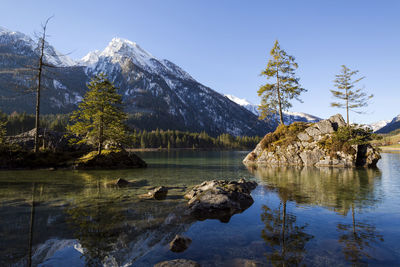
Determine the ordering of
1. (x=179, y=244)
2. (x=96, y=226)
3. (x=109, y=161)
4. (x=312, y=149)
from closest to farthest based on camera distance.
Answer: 1. (x=179, y=244)
2. (x=96, y=226)
3. (x=109, y=161)
4. (x=312, y=149)

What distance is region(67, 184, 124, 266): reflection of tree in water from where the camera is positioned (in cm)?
624

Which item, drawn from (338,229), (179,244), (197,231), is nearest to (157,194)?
(197,231)

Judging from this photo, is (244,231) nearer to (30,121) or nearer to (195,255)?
(195,255)

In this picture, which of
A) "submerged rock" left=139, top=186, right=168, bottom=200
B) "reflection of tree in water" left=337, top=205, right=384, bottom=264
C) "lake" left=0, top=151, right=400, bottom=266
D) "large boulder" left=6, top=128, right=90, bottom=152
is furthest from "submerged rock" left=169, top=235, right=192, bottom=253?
"large boulder" left=6, top=128, right=90, bottom=152

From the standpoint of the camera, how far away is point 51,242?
689 centimetres

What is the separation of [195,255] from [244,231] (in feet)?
8.74

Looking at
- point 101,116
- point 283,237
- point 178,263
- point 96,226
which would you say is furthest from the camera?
point 101,116

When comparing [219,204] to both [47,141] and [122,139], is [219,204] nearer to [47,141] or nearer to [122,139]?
[122,139]

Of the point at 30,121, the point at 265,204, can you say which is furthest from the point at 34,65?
the point at 30,121

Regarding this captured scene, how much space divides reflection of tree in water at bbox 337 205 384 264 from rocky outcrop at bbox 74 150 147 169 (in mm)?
29806

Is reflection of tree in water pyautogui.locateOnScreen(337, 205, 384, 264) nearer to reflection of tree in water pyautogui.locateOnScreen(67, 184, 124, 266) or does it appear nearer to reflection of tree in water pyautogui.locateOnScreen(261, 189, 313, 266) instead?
reflection of tree in water pyautogui.locateOnScreen(261, 189, 313, 266)

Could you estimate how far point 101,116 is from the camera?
31047mm

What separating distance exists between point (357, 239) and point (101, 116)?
3165 cm

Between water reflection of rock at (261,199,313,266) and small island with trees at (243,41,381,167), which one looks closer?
water reflection of rock at (261,199,313,266)
